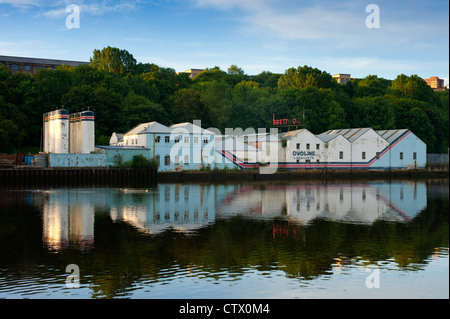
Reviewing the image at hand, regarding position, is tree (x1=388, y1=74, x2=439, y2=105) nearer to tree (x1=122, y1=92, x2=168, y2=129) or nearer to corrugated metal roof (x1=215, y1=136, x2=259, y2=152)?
corrugated metal roof (x1=215, y1=136, x2=259, y2=152)

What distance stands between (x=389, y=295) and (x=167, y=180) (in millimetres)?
39978

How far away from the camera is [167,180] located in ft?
168

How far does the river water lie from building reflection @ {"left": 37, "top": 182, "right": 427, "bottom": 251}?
0.09m

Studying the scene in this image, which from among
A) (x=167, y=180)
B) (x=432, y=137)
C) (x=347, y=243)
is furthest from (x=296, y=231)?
(x=432, y=137)

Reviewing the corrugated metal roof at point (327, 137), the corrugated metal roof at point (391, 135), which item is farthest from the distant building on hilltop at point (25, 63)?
the corrugated metal roof at point (391, 135)

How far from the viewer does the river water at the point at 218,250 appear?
1279 cm

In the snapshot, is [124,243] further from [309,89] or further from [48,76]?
[309,89]

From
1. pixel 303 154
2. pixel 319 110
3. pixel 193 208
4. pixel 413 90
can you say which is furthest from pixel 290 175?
pixel 413 90

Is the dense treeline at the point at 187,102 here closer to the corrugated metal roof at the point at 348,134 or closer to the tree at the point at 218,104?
the tree at the point at 218,104

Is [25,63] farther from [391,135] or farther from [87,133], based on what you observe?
[391,135]

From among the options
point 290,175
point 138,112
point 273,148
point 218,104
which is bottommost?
point 290,175

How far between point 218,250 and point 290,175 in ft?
139

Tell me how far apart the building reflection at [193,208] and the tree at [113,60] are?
53.9m

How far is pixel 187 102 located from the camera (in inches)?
2702
